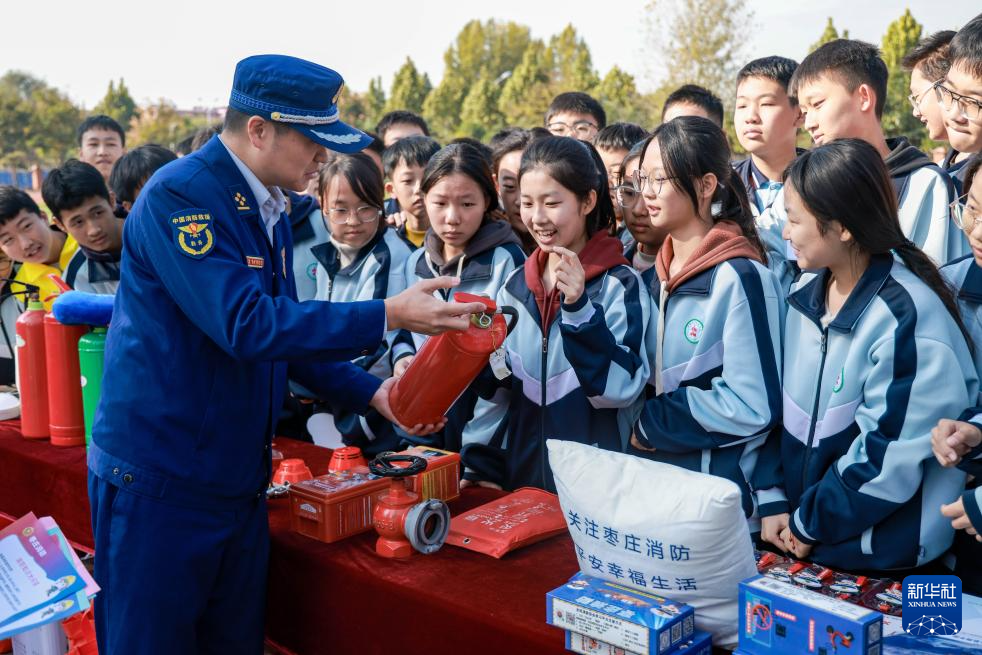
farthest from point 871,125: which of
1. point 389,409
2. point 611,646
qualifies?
point 611,646

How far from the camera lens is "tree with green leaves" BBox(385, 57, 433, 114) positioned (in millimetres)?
52469

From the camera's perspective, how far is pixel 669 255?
8.15 feet

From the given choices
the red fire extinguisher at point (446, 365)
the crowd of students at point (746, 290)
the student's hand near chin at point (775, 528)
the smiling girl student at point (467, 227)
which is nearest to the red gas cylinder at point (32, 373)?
the crowd of students at point (746, 290)

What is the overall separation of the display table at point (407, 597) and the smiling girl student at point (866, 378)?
63cm

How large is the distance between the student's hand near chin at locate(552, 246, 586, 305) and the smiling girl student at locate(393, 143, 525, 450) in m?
0.71

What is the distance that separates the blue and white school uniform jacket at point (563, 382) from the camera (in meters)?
2.18

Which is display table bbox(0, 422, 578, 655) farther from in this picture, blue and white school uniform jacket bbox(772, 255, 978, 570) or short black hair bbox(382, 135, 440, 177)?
short black hair bbox(382, 135, 440, 177)

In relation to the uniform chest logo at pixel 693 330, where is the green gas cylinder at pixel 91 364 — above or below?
below

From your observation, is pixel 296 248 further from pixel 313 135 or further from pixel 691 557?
pixel 691 557

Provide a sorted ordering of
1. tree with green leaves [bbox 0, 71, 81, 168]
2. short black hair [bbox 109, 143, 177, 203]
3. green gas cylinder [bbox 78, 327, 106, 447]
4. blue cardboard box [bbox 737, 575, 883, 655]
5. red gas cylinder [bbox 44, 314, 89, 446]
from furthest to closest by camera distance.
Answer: tree with green leaves [bbox 0, 71, 81, 168], short black hair [bbox 109, 143, 177, 203], red gas cylinder [bbox 44, 314, 89, 446], green gas cylinder [bbox 78, 327, 106, 447], blue cardboard box [bbox 737, 575, 883, 655]

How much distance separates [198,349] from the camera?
72.7 inches

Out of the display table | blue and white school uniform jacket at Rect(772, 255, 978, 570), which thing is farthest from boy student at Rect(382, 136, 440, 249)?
blue and white school uniform jacket at Rect(772, 255, 978, 570)

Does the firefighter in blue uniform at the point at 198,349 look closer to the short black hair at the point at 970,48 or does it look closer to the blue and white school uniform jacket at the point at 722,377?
the blue and white school uniform jacket at the point at 722,377

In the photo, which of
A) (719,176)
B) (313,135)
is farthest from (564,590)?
(719,176)
